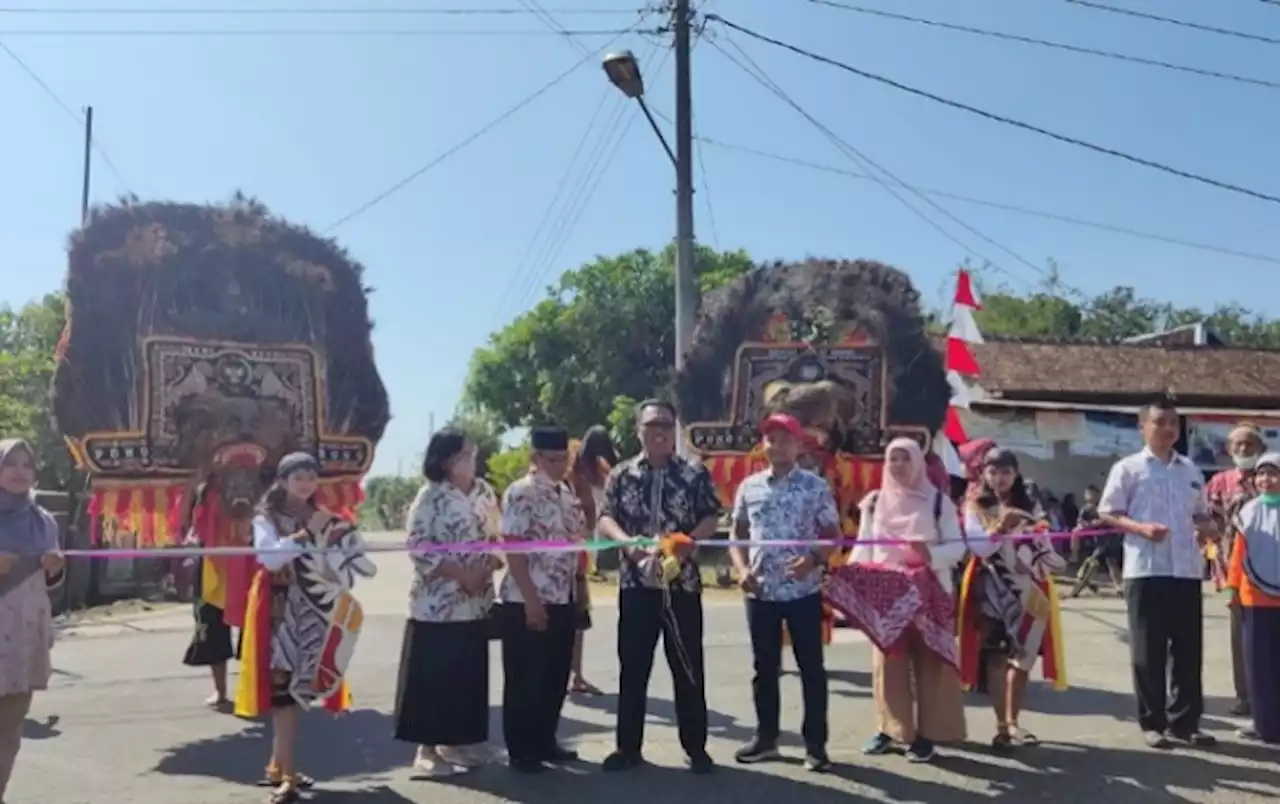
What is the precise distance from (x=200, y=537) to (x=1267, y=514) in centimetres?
615

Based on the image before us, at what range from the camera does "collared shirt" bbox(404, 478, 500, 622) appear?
559 centimetres

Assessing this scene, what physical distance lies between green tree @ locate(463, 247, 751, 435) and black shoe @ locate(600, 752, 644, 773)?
24096 millimetres

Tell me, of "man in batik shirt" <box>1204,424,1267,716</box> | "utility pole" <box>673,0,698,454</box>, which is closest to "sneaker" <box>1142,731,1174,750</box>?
"man in batik shirt" <box>1204,424,1267,716</box>

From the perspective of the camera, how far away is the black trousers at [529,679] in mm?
5785

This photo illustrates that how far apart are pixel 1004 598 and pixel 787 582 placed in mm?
1315

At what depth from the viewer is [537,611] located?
5.70 meters

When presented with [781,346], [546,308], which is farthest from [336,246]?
[546,308]

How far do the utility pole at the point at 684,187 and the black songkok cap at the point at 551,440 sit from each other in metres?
6.10

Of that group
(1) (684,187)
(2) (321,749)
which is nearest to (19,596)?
(2) (321,749)

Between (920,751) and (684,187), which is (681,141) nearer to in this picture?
(684,187)

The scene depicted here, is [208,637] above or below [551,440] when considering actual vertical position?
below

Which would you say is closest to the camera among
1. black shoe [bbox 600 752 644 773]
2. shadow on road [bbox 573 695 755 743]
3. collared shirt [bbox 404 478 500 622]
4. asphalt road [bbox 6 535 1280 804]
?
asphalt road [bbox 6 535 1280 804]

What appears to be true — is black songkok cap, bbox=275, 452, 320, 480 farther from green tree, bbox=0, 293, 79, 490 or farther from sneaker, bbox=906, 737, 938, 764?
green tree, bbox=0, 293, 79, 490

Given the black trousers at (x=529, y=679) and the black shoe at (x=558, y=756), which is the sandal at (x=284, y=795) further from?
the black shoe at (x=558, y=756)
